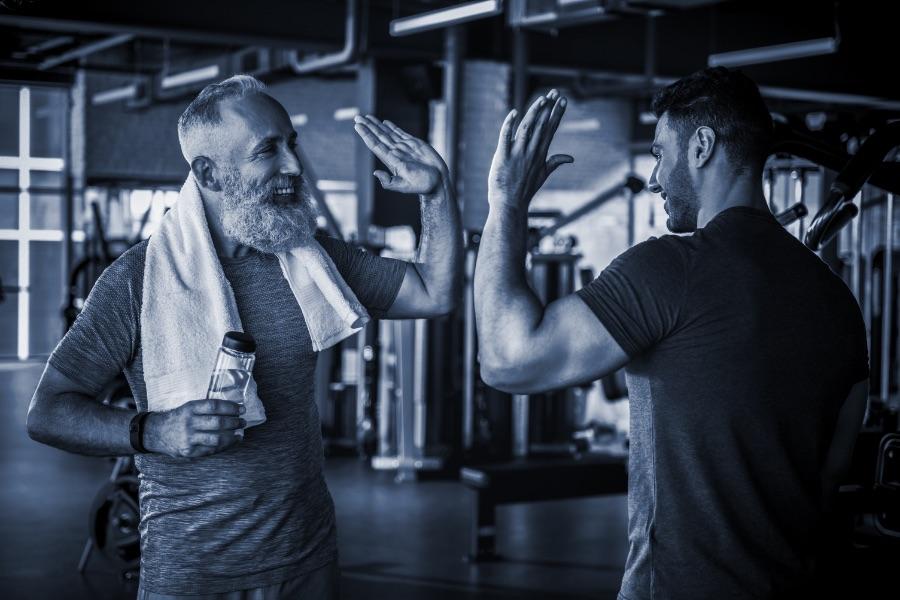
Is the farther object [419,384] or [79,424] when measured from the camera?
[419,384]

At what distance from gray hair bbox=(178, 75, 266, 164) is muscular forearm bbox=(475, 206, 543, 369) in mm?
805

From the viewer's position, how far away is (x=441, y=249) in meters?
2.27

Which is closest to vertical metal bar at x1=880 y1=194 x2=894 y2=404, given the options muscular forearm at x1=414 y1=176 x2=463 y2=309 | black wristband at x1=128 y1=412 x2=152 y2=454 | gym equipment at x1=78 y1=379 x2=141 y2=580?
muscular forearm at x1=414 y1=176 x2=463 y2=309

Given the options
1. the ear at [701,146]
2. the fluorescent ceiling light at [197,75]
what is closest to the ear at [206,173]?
the ear at [701,146]

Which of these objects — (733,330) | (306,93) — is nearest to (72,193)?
(306,93)

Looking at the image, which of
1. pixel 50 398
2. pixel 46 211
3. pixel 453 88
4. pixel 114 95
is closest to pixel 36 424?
pixel 50 398

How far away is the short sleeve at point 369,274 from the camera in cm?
231

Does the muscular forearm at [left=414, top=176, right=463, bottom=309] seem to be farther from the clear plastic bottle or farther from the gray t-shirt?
the clear plastic bottle

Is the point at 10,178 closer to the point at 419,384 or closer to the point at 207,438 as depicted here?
the point at 419,384

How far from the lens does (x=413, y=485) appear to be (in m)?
7.30

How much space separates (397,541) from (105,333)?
3936 mm

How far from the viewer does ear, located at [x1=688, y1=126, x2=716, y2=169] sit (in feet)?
5.44

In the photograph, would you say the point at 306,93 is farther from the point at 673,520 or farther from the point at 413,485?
the point at 673,520

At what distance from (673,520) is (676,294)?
1.13 feet
